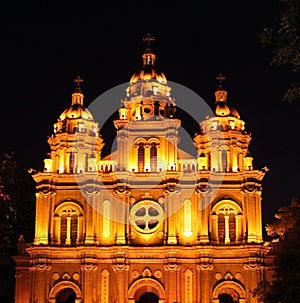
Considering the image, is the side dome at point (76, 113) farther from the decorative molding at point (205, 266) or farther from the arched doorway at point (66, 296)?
the decorative molding at point (205, 266)

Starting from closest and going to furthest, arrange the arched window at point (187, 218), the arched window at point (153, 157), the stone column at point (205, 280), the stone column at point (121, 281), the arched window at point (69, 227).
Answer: the stone column at point (205, 280)
the stone column at point (121, 281)
the arched window at point (187, 218)
the arched window at point (69, 227)
the arched window at point (153, 157)

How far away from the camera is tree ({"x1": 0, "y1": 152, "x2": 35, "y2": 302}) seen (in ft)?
209

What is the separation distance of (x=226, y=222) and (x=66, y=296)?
493 inches

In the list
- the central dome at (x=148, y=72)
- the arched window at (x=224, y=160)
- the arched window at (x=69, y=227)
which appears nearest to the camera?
the arched window at (x=69, y=227)

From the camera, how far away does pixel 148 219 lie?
181 ft

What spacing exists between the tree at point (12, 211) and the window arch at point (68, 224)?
917cm

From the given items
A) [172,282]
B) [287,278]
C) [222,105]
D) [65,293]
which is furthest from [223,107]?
[287,278]

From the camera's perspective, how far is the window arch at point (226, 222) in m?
54.3

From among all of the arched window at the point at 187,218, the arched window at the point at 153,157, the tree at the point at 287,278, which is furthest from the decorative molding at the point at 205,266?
the tree at the point at 287,278

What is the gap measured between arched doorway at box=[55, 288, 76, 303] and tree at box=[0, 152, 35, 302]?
9578 millimetres

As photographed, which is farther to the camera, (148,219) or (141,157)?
(141,157)

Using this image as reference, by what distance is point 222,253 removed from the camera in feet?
176

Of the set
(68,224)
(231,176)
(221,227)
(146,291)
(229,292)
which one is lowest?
(229,292)

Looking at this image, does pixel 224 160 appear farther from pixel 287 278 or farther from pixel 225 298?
pixel 287 278
